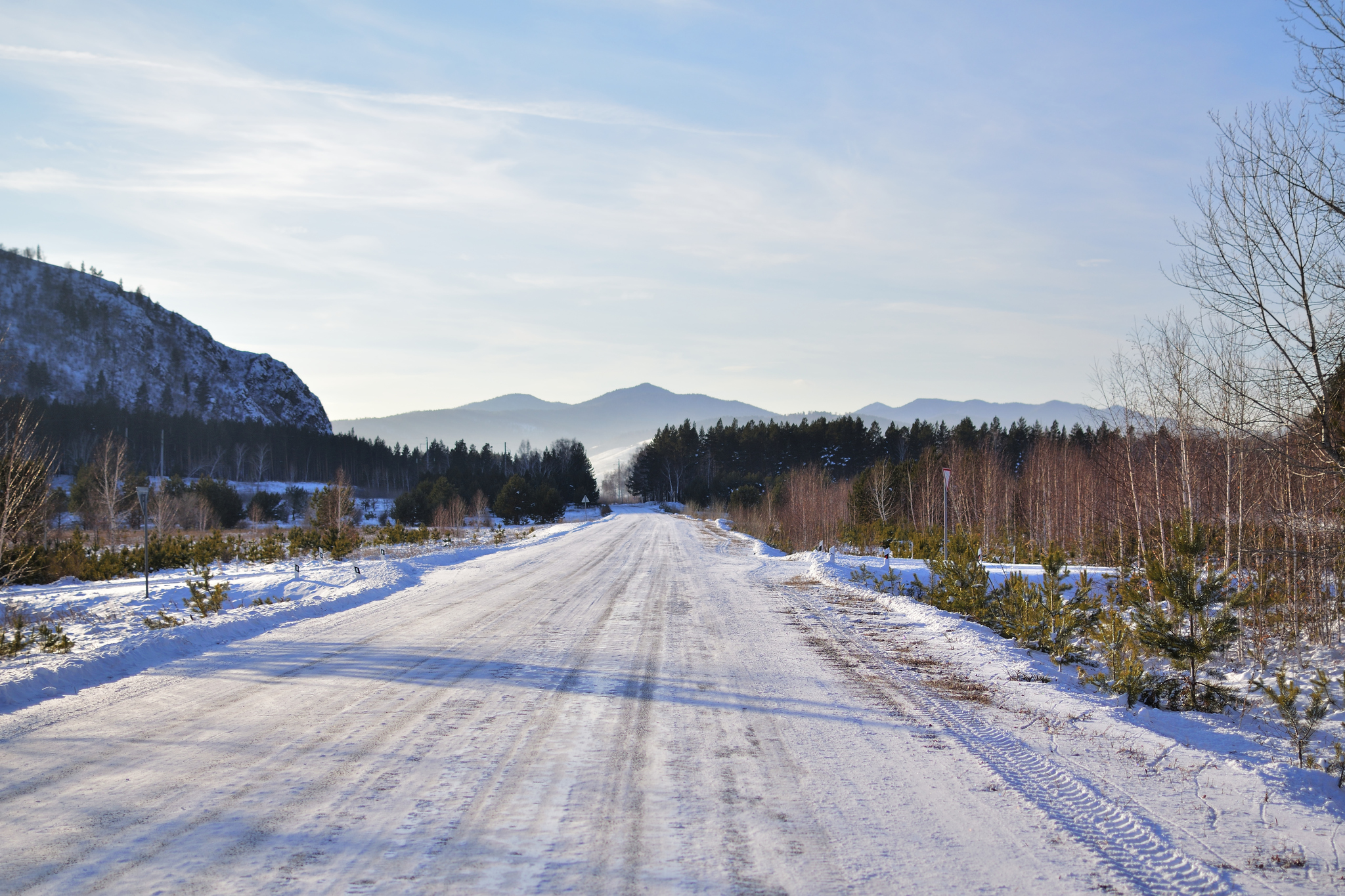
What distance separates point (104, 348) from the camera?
169m

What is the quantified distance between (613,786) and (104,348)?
211139mm

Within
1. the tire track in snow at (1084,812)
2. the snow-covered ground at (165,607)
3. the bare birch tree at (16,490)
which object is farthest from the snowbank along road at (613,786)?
the bare birch tree at (16,490)

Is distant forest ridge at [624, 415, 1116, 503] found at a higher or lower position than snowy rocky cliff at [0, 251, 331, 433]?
lower

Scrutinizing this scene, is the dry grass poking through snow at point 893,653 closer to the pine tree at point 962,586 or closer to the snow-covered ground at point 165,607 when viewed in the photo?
the pine tree at point 962,586

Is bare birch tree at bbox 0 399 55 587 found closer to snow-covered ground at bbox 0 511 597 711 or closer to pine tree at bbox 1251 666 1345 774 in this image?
snow-covered ground at bbox 0 511 597 711

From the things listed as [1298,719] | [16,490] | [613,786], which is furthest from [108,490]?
[1298,719]

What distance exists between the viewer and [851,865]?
11.9ft

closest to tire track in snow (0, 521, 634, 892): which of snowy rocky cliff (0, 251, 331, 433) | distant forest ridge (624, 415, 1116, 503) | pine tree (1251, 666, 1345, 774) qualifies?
pine tree (1251, 666, 1345, 774)

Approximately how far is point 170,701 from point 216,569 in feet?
56.4

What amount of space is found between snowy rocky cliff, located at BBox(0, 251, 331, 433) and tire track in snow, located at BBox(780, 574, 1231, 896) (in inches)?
7156

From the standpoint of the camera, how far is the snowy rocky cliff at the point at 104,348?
516ft

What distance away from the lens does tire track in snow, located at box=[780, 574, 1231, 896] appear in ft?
11.9

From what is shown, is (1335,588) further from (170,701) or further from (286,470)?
(286,470)

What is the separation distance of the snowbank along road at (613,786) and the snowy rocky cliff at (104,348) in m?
178
